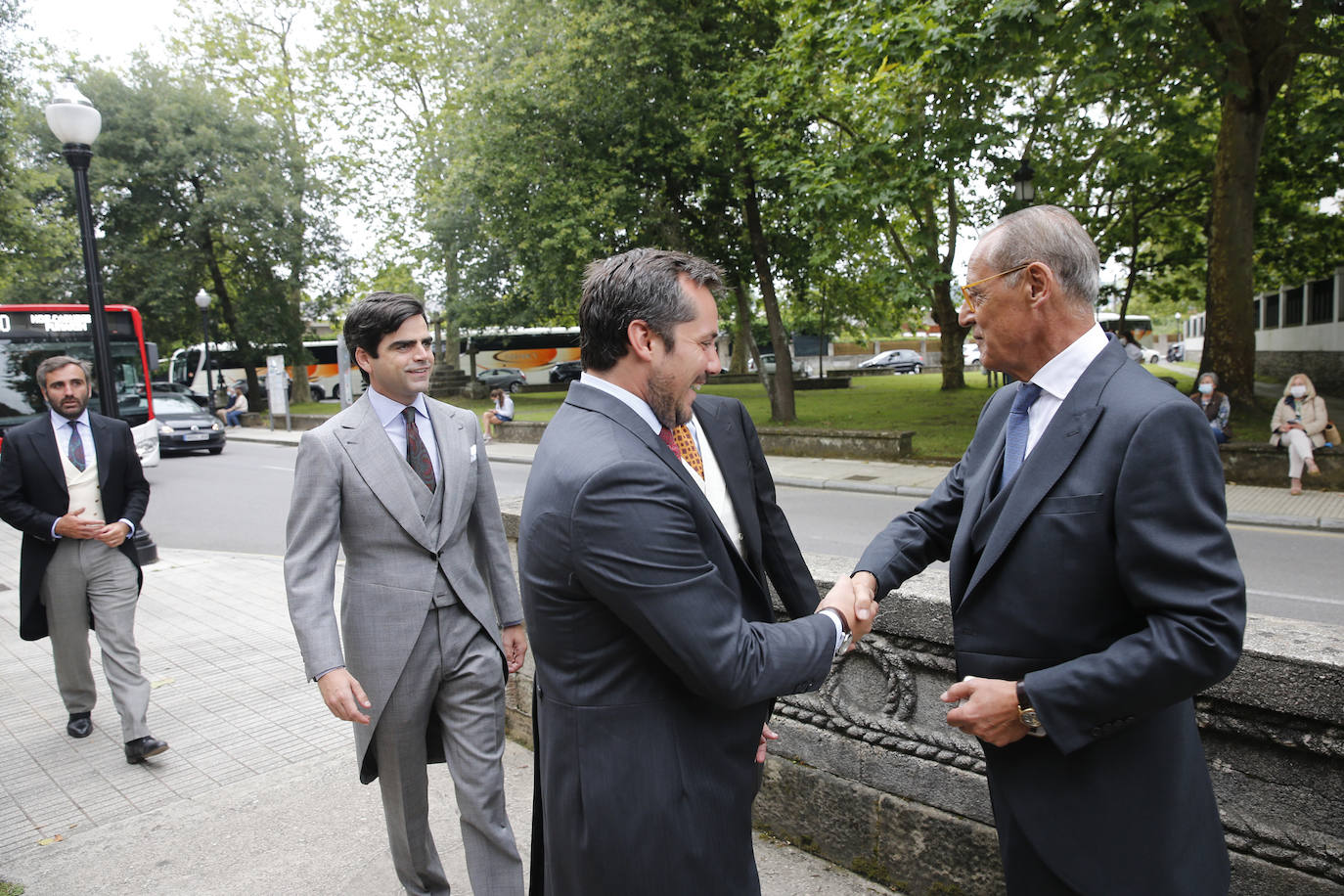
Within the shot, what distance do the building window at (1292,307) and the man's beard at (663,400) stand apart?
35.7m

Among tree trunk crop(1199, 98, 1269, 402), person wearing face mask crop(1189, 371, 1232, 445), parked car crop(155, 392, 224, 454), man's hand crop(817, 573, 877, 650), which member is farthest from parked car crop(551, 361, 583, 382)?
man's hand crop(817, 573, 877, 650)

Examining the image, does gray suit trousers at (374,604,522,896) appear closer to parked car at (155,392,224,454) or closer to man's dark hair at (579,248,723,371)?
man's dark hair at (579,248,723,371)

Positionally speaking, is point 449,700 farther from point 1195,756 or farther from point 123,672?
point 123,672

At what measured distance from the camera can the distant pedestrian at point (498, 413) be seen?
22.9 metres

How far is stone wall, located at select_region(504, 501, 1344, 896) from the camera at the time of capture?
2084 millimetres

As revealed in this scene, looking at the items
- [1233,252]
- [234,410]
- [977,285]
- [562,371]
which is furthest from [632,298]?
[562,371]

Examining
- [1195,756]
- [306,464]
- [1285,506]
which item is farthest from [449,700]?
[1285,506]

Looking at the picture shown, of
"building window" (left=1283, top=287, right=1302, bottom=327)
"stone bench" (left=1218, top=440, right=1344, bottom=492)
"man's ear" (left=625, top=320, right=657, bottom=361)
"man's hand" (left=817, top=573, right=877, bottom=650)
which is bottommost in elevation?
"stone bench" (left=1218, top=440, right=1344, bottom=492)

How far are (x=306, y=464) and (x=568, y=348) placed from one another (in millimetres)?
51524

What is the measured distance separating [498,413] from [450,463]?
67.5ft

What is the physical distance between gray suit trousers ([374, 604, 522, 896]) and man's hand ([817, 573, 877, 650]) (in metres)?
1.46

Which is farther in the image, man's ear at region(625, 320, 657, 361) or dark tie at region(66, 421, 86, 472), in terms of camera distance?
dark tie at region(66, 421, 86, 472)

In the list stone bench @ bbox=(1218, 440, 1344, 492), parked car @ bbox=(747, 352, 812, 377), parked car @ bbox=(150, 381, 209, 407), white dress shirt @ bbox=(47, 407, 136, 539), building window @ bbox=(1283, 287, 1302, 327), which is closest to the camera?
white dress shirt @ bbox=(47, 407, 136, 539)

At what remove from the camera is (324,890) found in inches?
130
